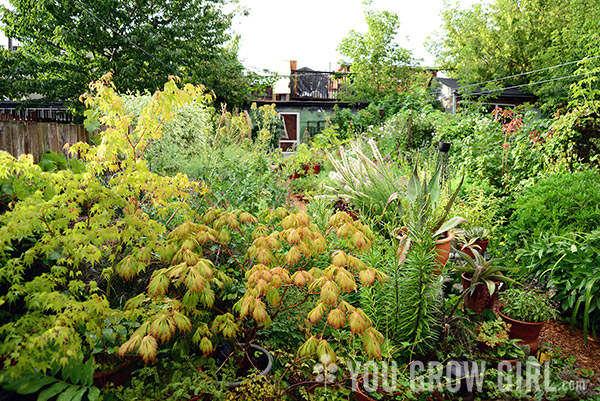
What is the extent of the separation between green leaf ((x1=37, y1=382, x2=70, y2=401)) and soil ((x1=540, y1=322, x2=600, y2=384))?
3.18 metres

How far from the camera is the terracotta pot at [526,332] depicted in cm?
252

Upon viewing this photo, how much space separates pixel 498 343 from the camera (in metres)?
2.42

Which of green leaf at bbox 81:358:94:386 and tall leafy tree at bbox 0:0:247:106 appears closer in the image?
green leaf at bbox 81:358:94:386

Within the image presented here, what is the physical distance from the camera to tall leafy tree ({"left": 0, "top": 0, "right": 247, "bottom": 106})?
12812 millimetres

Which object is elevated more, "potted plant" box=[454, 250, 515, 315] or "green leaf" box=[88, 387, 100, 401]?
"potted plant" box=[454, 250, 515, 315]

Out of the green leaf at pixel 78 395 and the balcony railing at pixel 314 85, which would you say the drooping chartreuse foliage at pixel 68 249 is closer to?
the green leaf at pixel 78 395

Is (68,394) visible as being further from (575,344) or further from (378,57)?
(378,57)

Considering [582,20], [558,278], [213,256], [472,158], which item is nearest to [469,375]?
[558,278]

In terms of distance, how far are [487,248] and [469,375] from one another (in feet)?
7.47

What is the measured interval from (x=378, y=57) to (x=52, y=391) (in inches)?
761

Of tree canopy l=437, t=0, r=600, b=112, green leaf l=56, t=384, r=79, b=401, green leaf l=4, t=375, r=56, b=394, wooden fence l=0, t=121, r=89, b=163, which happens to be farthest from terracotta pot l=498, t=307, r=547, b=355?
tree canopy l=437, t=0, r=600, b=112

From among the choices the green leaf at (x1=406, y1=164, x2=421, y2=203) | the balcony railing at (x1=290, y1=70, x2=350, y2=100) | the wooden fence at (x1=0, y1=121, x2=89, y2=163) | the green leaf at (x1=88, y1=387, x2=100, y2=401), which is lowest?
the green leaf at (x1=88, y1=387, x2=100, y2=401)

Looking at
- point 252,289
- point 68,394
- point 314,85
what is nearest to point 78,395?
point 68,394

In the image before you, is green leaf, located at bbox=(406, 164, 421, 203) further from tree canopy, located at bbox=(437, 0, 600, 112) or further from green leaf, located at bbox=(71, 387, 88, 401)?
tree canopy, located at bbox=(437, 0, 600, 112)
